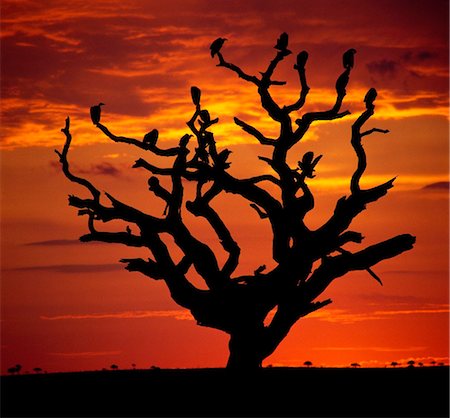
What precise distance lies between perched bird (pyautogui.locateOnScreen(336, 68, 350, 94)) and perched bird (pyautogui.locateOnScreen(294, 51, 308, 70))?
0.94m

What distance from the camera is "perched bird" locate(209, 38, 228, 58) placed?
73.6ft

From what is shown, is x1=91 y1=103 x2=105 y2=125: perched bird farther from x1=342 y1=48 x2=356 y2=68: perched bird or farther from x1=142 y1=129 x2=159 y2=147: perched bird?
x1=342 y1=48 x2=356 y2=68: perched bird

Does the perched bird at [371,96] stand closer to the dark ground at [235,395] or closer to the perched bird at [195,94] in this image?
the perched bird at [195,94]

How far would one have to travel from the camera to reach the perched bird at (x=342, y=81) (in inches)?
872

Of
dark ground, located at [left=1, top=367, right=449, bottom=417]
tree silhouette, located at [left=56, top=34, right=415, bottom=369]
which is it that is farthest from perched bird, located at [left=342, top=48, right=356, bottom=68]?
dark ground, located at [left=1, top=367, right=449, bottom=417]

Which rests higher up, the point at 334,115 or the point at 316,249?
the point at 334,115

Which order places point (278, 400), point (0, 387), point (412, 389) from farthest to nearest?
1. point (0, 387)
2. point (412, 389)
3. point (278, 400)

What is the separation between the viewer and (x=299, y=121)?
22359 mm

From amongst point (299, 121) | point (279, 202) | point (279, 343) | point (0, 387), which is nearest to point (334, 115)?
point (299, 121)

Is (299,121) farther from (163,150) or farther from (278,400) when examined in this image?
(278,400)

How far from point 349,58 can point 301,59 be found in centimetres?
115

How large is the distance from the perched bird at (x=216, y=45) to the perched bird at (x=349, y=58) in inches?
115

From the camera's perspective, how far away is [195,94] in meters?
23.1

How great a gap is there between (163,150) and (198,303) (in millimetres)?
3930
